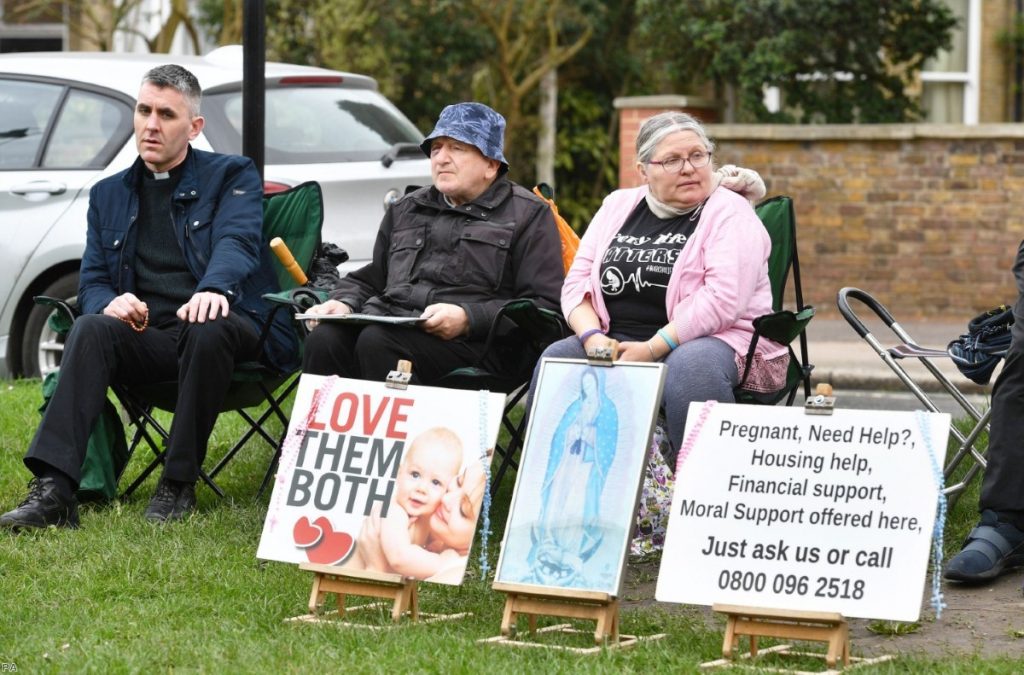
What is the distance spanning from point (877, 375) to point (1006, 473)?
5.37 meters

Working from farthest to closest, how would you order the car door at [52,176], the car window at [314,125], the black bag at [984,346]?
the car door at [52,176] < the car window at [314,125] < the black bag at [984,346]

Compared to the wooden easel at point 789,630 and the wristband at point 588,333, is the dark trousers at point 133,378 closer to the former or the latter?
the wristband at point 588,333

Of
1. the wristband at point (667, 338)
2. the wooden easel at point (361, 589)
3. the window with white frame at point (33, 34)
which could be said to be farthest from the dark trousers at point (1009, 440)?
the window with white frame at point (33, 34)

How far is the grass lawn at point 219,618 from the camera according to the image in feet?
13.0

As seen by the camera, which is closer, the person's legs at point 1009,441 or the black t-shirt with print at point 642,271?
the person's legs at point 1009,441

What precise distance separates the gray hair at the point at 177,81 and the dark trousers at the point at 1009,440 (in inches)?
117

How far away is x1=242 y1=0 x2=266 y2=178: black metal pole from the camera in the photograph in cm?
657

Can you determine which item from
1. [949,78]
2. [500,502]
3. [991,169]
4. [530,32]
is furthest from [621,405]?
[949,78]

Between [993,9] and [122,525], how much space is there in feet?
45.4

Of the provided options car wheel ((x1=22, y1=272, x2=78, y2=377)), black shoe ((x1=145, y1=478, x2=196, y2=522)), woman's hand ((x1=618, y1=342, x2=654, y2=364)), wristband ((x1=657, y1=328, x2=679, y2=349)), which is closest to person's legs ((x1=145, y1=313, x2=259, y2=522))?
black shoe ((x1=145, y1=478, x2=196, y2=522))

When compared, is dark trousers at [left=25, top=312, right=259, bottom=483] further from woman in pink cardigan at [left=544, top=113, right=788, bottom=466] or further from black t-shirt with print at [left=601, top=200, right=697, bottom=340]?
black t-shirt with print at [left=601, top=200, right=697, bottom=340]

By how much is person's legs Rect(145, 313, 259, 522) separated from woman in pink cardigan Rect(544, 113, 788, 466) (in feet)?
3.78

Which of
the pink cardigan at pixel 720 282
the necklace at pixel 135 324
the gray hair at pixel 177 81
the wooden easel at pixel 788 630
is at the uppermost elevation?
the gray hair at pixel 177 81

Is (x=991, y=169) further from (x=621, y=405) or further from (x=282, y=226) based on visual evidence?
(x=621, y=405)
